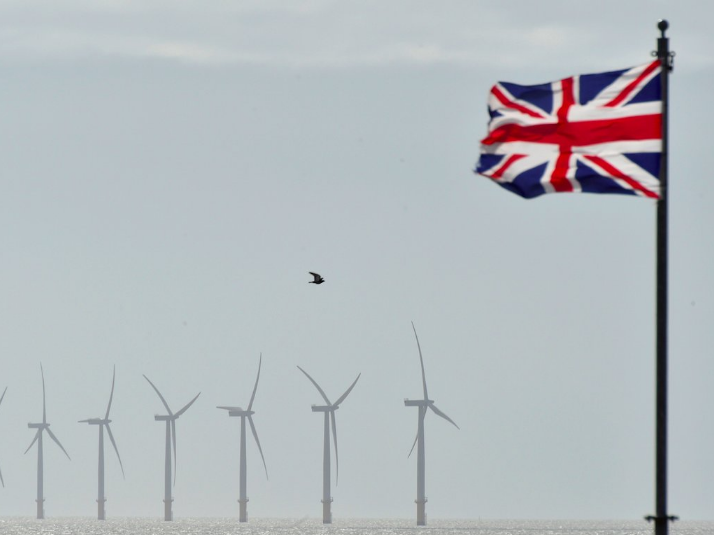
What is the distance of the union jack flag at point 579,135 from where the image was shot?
1190 inches

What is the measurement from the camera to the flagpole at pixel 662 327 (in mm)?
29500

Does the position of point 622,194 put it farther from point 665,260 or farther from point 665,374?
point 665,374

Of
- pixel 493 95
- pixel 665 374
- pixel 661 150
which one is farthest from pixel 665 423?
pixel 493 95

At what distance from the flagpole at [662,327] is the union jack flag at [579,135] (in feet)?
0.55

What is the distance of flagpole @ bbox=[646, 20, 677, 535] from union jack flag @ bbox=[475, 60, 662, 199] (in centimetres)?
17

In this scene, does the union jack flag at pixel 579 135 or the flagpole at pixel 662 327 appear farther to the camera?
the union jack flag at pixel 579 135

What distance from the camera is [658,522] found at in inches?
1171

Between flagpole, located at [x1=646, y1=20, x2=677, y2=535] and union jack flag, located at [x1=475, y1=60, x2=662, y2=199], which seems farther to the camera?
union jack flag, located at [x1=475, y1=60, x2=662, y2=199]

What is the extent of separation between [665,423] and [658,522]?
1.77m

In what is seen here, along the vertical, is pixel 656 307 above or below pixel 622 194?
below

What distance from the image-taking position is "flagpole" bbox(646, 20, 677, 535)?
96.8 ft

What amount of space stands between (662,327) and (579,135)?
13.0 feet

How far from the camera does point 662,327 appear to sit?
29.6m

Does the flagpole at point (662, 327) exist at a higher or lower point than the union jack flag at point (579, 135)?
lower
